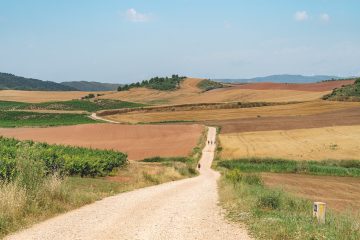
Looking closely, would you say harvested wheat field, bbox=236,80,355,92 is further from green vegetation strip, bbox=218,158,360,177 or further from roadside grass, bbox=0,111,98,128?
green vegetation strip, bbox=218,158,360,177

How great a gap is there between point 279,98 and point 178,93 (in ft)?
181

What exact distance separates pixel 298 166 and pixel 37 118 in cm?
8091

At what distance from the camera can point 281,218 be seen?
45.2 feet

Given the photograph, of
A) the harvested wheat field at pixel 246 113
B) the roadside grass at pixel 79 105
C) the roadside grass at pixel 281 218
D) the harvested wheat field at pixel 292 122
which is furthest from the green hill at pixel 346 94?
the roadside grass at pixel 281 218

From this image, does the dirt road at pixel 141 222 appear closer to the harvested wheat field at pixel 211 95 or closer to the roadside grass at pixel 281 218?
the roadside grass at pixel 281 218

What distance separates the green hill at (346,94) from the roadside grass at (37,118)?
53932mm

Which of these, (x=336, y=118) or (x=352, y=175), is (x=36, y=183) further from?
(x=336, y=118)

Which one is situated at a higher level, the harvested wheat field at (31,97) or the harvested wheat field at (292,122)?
the harvested wheat field at (31,97)

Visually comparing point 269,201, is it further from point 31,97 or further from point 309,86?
point 31,97

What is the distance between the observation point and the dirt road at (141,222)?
41.3 feet

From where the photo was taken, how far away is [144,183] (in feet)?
98.2

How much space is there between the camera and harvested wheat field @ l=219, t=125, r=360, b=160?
54.2m

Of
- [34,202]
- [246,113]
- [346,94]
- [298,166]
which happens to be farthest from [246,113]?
[34,202]

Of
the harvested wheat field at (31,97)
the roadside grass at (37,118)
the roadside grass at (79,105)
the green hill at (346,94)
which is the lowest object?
the roadside grass at (37,118)
